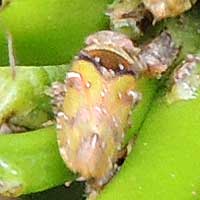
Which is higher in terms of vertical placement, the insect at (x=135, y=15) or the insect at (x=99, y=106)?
the insect at (x=135, y=15)

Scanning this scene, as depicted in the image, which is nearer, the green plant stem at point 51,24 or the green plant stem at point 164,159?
the green plant stem at point 164,159

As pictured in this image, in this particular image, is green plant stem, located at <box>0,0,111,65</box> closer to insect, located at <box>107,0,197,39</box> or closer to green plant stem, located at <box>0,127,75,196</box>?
insect, located at <box>107,0,197,39</box>

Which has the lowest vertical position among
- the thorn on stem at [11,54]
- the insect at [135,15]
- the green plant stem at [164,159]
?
the green plant stem at [164,159]

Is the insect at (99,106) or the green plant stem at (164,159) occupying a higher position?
the insect at (99,106)

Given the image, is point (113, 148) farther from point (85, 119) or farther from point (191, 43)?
point (191, 43)

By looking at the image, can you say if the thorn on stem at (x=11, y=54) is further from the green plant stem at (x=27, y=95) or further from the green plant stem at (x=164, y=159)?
the green plant stem at (x=164, y=159)

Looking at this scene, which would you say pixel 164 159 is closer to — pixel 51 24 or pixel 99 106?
pixel 99 106

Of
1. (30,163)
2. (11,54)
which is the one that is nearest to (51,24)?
(11,54)

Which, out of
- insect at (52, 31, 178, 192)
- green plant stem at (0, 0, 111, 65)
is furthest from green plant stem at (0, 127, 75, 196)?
green plant stem at (0, 0, 111, 65)

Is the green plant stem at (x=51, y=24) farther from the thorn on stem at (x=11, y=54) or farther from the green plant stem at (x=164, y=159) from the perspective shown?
the green plant stem at (x=164, y=159)

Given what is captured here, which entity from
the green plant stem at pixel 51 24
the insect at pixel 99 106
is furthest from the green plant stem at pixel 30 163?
the green plant stem at pixel 51 24
